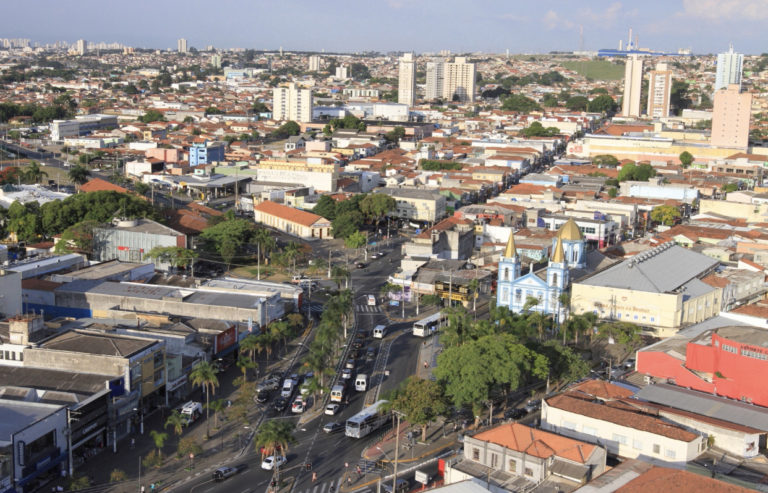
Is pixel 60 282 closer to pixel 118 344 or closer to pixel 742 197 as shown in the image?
pixel 118 344

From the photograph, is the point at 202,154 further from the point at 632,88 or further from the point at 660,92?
the point at 632,88

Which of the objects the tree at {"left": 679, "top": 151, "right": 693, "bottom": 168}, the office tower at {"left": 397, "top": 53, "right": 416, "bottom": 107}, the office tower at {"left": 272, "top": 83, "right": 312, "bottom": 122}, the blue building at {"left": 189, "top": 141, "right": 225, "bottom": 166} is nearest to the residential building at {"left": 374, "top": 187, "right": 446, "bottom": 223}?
the blue building at {"left": 189, "top": 141, "right": 225, "bottom": 166}

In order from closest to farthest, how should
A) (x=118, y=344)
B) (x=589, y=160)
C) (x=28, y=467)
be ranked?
(x=28, y=467) → (x=118, y=344) → (x=589, y=160)

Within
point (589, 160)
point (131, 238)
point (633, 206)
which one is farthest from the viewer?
point (589, 160)

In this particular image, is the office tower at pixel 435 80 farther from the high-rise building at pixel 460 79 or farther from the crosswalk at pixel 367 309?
the crosswalk at pixel 367 309

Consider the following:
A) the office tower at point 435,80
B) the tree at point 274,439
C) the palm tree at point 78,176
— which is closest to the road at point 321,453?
the tree at point 274,439

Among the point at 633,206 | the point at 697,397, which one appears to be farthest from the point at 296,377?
the point at 633,206

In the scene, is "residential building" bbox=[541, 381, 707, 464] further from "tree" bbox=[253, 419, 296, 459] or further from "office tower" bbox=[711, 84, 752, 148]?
"office tower" bbox=[711, 84, 752, 148]
